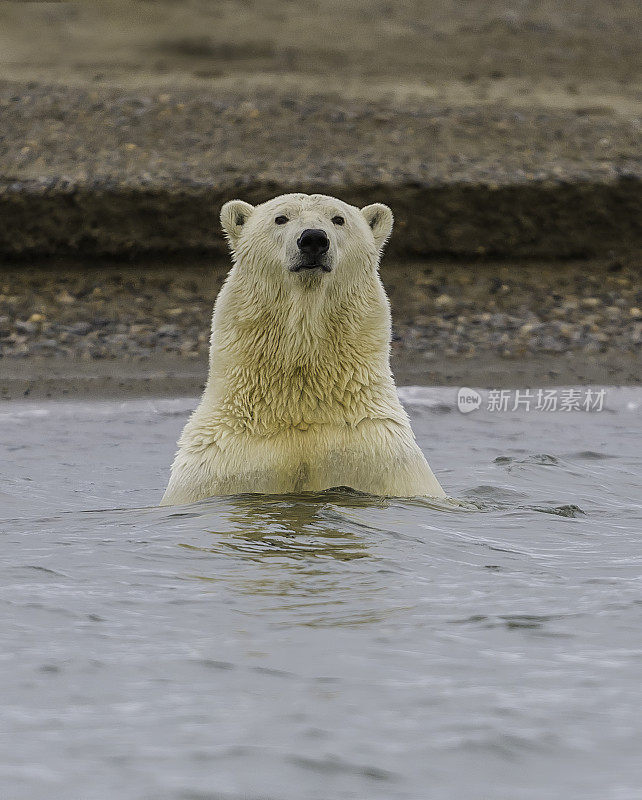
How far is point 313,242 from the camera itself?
5441 mm

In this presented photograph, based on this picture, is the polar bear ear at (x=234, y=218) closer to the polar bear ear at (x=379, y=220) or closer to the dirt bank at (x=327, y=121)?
the polar bear ear at (x=379, y=220)

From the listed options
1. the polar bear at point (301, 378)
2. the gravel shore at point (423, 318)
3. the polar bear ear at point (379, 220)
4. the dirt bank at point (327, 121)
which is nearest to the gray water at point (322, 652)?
the polar bear at point (301, 378)

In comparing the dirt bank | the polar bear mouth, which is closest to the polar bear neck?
the polar bear mouth

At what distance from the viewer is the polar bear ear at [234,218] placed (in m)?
6.08

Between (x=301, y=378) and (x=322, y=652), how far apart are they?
6.69ft

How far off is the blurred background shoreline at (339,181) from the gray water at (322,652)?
7.94m

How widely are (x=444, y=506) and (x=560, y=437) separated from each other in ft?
15.9

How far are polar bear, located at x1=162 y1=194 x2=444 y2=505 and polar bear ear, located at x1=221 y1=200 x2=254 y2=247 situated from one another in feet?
0.61

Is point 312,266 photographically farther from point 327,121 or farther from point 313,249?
point 327,121

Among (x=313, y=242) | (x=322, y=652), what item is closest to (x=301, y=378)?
(x=313, y=242)

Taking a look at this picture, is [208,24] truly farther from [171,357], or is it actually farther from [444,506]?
[444,506]

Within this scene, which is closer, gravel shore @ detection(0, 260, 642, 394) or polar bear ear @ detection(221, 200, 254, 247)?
polar bear ear @ detection(221, 200, 254, 247)

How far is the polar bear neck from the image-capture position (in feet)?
18.3

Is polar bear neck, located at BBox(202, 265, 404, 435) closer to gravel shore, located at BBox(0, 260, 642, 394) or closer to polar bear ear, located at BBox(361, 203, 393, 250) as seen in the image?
polar bear ear, located at BBox(361, 203, 393, 250)
